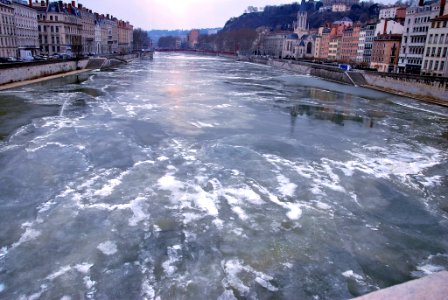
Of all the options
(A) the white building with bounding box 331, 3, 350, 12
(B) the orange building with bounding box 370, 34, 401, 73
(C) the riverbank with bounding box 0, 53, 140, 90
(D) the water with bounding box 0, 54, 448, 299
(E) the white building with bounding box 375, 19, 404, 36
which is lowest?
(D) the water with bounding box 0, 54, 448, 299

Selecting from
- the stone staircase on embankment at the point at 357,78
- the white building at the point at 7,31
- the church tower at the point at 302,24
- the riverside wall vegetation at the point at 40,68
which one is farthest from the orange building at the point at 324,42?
the white building at the point at 7,31

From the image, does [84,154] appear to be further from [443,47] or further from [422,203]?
[443,47]

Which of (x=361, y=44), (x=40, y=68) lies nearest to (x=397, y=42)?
(x=361, y=44)

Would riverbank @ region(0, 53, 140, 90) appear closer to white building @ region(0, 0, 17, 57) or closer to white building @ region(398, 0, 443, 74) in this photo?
white building @ region(0, 0, 17, 57)

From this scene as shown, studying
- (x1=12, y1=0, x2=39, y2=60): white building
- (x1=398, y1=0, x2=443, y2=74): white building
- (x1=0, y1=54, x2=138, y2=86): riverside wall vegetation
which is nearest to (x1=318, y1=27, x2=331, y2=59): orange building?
(x1=398, y1=0, x2=443, y2=74): white building

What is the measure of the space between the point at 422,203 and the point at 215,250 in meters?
7.08

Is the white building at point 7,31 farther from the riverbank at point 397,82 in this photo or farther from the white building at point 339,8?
the white building at point 339,8

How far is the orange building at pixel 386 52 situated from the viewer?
61.2m

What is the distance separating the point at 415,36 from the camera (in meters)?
53.2

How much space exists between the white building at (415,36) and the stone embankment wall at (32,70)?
162ft

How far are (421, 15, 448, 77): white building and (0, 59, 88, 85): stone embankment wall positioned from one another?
46742 millimetres

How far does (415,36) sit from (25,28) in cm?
6427

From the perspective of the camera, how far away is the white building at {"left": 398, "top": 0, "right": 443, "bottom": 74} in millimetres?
50750

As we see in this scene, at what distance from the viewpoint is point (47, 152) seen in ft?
48.4
